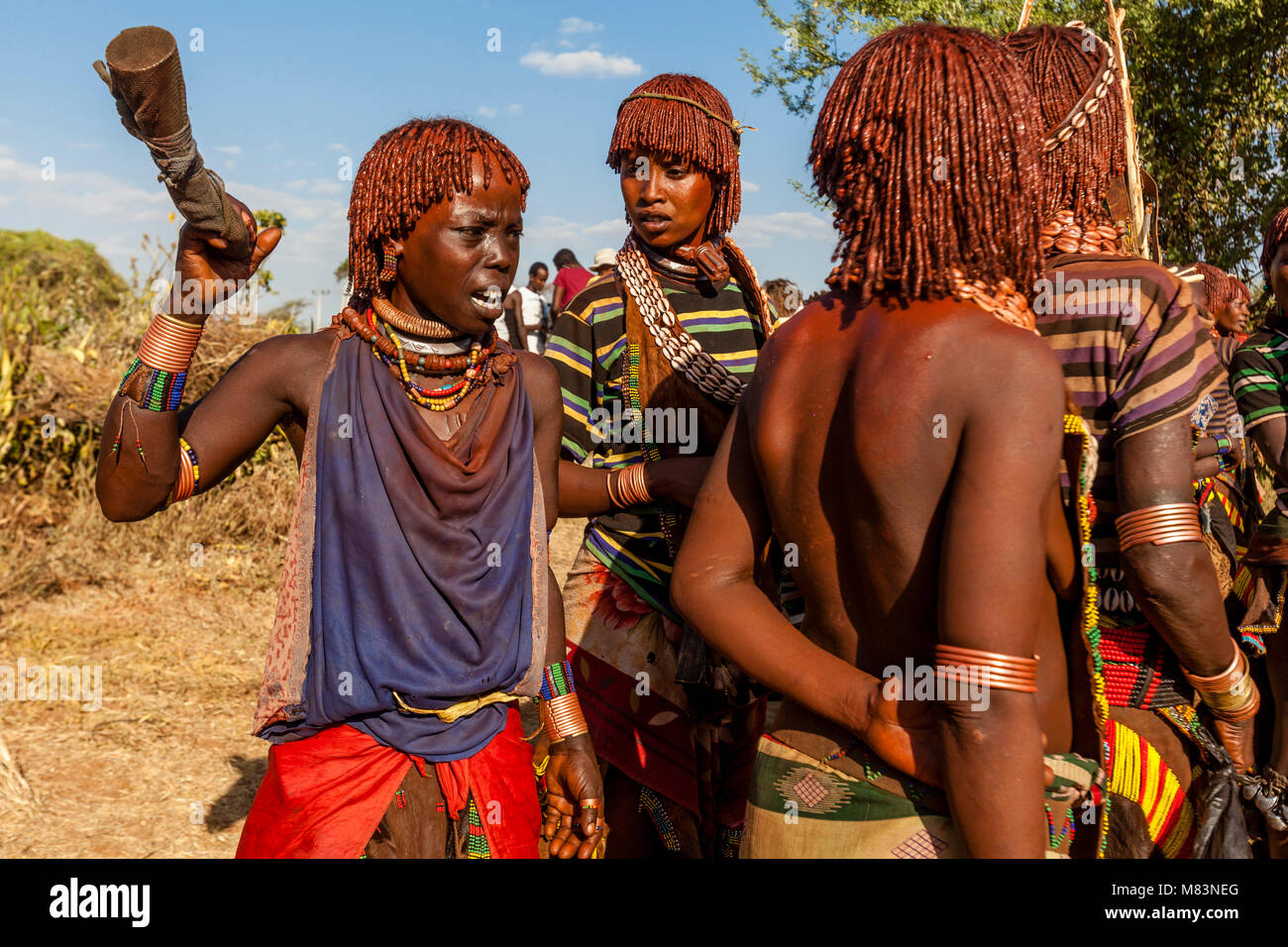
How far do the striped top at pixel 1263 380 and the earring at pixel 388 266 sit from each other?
2.81 metres

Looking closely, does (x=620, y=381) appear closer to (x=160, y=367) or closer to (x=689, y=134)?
(x=689, y=134)

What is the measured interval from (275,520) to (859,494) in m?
7.84

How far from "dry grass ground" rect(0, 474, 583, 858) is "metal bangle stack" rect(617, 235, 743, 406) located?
2.91 m

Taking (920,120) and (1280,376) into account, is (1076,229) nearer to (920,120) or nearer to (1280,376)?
(920,120)

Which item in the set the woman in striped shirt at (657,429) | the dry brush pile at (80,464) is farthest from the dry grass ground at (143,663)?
the woman in striped shirt at (657,429)

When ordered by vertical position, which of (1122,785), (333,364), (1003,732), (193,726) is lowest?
(193,726)

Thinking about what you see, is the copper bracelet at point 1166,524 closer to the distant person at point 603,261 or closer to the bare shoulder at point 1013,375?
the bare shoulder at point 1013,375

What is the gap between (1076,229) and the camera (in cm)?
246

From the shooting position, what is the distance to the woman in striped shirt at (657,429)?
143 inches

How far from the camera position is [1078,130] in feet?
8.07

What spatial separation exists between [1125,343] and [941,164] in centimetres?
74
